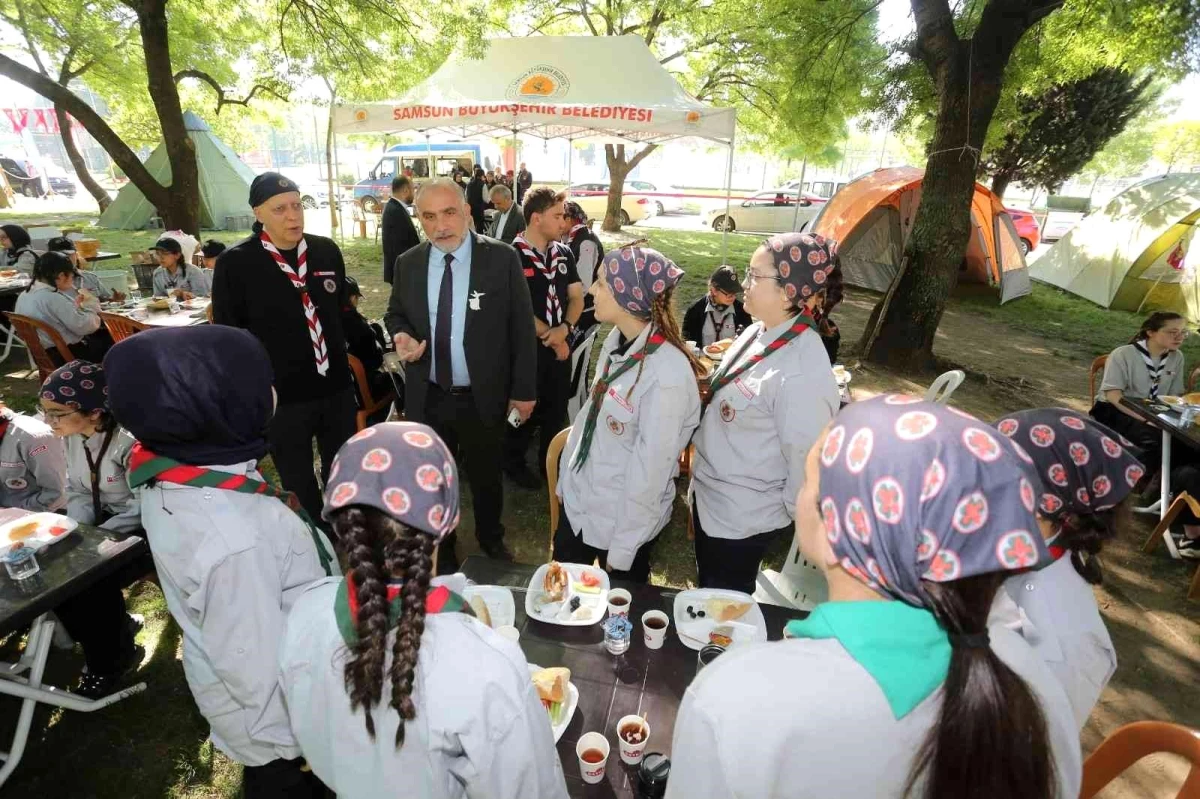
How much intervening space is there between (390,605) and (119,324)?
647cm

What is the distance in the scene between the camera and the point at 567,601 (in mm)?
2133

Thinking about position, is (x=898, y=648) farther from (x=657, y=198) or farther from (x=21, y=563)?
(x=657, y=198)

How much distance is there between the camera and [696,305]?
5.66m

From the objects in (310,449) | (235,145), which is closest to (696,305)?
(310,449)

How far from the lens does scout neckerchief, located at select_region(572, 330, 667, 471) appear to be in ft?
8.04

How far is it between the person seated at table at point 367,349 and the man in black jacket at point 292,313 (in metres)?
1.18

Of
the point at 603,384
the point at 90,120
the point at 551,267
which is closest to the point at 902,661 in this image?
the point at 603,384

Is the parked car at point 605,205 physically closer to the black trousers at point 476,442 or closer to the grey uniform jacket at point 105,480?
the black trousers at point 476,442

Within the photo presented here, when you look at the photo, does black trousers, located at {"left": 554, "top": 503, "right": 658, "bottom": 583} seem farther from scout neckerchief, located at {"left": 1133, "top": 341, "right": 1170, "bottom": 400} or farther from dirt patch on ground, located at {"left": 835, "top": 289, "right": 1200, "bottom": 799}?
scout neckerchief, located at {"left": 1133, "top": 341, "right": 1170, "bottom": 400}

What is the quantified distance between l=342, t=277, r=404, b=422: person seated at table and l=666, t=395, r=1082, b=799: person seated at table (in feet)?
14.1

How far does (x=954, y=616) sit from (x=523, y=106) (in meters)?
8.54

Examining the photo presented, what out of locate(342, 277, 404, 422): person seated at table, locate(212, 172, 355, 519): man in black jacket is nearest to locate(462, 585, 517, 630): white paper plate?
locate(212, 172, 355, 519): man in black jacket

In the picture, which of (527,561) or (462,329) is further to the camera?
(527,561)

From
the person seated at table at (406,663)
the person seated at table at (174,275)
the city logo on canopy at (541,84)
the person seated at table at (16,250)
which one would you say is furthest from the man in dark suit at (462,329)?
the person seated at table at (16,250)
